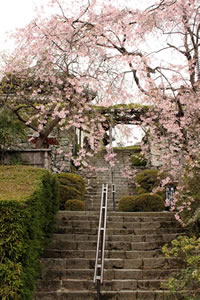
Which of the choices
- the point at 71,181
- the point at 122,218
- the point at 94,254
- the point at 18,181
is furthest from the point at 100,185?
the point at 18,181

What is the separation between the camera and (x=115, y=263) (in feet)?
18.9

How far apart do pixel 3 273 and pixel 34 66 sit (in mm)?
6201

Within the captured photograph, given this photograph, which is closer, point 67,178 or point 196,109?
point 196,109

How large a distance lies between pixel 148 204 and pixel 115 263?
4184mm

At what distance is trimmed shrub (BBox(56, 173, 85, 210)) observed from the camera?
10.4 meters

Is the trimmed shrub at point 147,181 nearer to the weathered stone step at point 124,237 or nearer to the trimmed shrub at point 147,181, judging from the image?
the trimmed shrub at point 147,181

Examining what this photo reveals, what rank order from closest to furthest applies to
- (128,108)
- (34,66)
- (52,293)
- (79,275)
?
(52,293), (79,275), (34,66), (128,108)

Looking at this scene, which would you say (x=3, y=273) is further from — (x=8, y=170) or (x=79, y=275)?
(x=8, y=170)

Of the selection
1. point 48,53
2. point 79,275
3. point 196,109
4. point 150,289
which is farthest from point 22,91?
point 150,289

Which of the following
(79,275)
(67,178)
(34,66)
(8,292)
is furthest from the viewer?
(67,178)

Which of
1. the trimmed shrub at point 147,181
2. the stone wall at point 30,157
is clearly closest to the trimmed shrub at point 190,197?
the stone wall at point 30,157

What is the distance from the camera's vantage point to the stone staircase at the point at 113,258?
5008mm

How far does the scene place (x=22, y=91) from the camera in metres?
9.08

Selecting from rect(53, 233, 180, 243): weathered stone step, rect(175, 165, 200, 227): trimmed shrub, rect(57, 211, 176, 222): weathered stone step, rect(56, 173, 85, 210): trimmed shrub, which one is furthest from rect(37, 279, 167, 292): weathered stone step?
rect(56, 173, 85, 210): trimmed shrub
